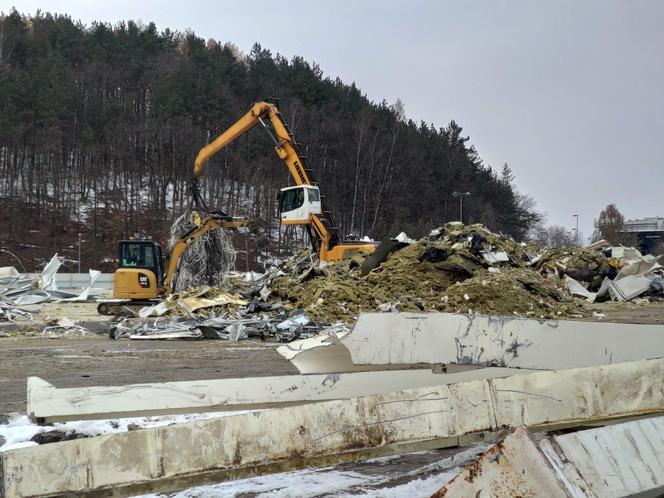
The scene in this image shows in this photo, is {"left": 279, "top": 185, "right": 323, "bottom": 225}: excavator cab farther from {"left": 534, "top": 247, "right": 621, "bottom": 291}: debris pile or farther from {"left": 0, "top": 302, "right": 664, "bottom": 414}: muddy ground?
{"left": 0, "top": 302, "right": 664, "bottom": 414}: muddy ground

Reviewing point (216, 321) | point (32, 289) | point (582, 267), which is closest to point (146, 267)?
point (216, 321)

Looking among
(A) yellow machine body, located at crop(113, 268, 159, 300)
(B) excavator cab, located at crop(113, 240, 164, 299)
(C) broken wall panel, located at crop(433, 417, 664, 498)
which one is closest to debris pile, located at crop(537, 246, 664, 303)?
(B) excavator cab, located at crop(113, 240, 164, 299)

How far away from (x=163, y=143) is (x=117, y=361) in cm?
4812

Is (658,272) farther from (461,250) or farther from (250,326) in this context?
(250,326)

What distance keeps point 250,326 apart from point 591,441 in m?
9.51

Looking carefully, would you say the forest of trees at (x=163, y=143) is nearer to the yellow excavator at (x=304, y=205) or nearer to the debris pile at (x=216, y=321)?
the yellow excavator at (x=304, y=205)

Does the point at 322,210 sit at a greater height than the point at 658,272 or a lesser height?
greater

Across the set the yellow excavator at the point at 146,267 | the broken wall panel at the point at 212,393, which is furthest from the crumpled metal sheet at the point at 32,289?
the broken wall panel at the point at 212,393

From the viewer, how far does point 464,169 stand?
65.2 m

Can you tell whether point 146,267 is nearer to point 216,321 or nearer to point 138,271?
point 138,271

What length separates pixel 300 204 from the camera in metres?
18.2

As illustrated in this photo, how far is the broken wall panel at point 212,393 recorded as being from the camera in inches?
149

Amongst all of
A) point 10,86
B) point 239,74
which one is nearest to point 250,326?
point 10,86

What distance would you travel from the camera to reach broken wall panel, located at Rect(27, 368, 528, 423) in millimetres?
3783
